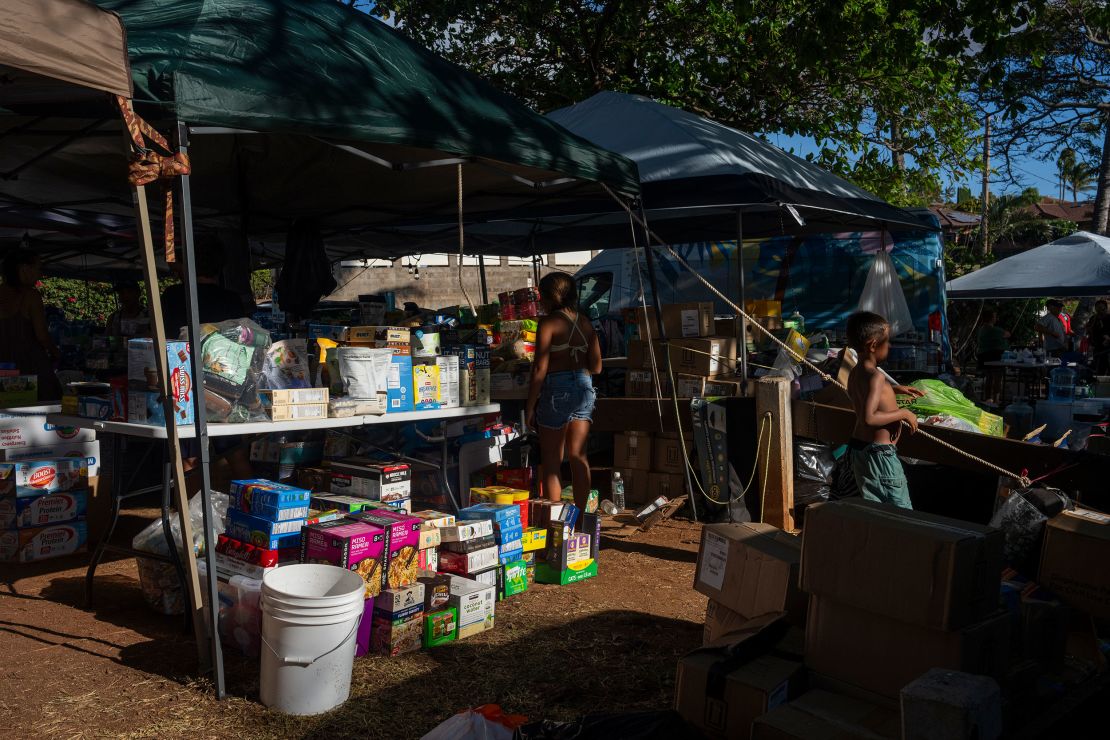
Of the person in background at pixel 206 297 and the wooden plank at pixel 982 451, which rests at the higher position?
the person in background at pixel 206 297

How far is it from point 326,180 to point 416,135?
2.70 metres

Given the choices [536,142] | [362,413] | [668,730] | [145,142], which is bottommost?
[668,730]

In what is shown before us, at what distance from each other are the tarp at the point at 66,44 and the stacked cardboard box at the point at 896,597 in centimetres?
296

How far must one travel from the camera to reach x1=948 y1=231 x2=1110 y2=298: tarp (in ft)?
43.8

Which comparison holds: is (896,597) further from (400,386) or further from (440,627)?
(400,386)

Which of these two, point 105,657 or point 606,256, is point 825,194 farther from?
point 606,256

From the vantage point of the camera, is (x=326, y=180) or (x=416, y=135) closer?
(x=416, y=135)

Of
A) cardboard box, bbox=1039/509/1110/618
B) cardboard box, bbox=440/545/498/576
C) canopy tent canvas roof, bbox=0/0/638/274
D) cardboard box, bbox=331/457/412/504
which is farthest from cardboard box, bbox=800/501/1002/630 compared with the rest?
canopy tent canvas roof, bbox=0/0/638/274

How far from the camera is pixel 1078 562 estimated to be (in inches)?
136

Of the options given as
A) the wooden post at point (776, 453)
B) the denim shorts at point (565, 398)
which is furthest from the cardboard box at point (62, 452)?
the wooden post at point (776, 453)

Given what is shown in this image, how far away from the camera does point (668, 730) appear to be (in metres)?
2.54

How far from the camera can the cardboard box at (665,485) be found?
7.21 m

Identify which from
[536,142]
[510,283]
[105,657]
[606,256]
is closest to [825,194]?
[536,142]

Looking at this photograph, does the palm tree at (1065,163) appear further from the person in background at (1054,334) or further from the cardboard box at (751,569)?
the cardboard box at (751,569)
